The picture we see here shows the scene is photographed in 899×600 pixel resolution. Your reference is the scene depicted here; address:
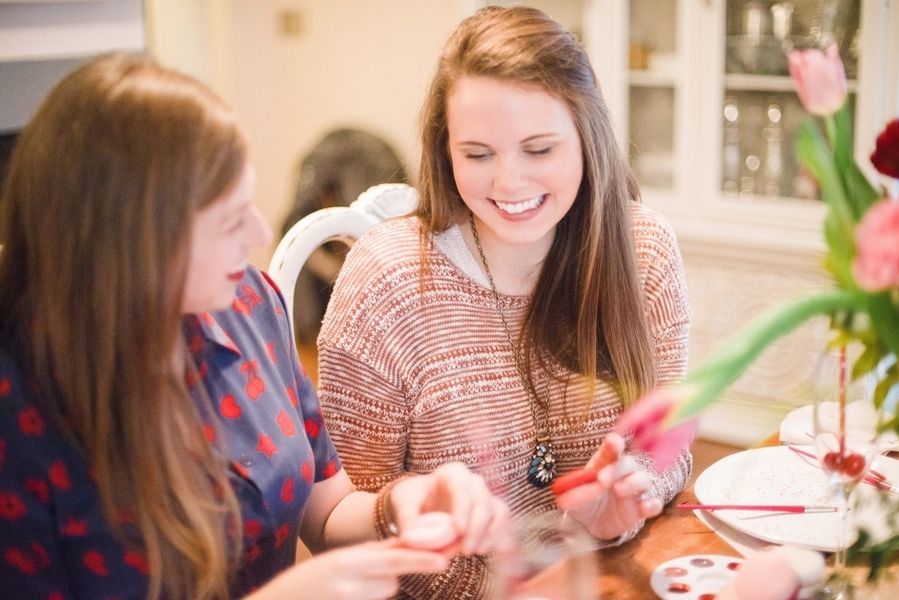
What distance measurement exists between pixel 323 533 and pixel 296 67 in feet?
11.0

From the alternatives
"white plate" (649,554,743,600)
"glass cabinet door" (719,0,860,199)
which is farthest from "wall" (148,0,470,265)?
"white plate" (649,554,743,600)

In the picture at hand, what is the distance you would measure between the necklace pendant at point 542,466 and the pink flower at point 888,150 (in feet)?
2.48

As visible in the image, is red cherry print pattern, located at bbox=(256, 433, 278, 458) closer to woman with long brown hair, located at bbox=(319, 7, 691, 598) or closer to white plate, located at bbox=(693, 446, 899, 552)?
woman with long brown hair, located at bbox=(319, 7, 691, 598)

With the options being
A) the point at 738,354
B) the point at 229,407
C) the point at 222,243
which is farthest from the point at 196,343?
the point at 738,354

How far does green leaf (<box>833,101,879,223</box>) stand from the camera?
95 cm

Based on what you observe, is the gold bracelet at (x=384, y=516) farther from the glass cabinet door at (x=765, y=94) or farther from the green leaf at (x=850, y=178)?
the glass cabinet door at (x=765, y=94)

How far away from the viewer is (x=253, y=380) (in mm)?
1261

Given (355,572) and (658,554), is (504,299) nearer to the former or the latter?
(658,554)

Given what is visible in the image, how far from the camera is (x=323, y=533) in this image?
1.36m

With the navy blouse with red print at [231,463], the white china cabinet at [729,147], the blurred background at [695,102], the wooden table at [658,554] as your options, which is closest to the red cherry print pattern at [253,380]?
the navy blouse with red print at [231,463]

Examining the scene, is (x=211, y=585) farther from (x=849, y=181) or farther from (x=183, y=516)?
(x=849, y=181)

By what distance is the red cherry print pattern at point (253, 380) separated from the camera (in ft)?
4.10

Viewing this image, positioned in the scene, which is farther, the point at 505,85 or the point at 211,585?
the point at 505,85

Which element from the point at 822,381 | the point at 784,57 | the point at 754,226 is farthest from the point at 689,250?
the point at 822,381
